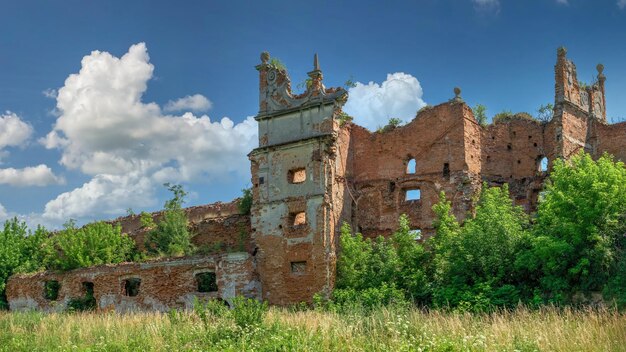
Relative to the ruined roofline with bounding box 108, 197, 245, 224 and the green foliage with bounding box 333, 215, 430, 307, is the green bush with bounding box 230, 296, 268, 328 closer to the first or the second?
the green foliage with bounding box 333, 215, 430, 307

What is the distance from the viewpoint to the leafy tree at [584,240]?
53.6 feet

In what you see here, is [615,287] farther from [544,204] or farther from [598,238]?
[544,204]

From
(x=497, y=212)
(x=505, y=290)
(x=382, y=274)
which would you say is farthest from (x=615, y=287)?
(x=382, y=274)

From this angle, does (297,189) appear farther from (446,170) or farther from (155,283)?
(155,283)

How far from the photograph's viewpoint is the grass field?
12.0 meters

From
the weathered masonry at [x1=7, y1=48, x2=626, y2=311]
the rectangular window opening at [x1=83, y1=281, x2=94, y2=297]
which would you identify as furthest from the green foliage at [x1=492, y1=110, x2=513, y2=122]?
the rectangular window opening at [x1=83, y1=281, x2=94, y2=297]

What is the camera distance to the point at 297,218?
2273 cm

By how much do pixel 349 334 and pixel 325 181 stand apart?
8.62 meters

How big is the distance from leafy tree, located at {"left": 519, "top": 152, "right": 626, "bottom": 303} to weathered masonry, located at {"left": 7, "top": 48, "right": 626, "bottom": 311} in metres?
6.05

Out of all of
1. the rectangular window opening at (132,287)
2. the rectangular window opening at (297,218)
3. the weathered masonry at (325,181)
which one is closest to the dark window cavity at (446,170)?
the weathered masonry at (325,181)

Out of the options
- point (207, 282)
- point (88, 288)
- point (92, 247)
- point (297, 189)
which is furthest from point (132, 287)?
point (297, 189)

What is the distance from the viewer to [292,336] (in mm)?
13750

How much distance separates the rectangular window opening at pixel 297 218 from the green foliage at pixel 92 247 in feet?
25.2

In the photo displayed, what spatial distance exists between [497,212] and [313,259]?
19.1 ft
